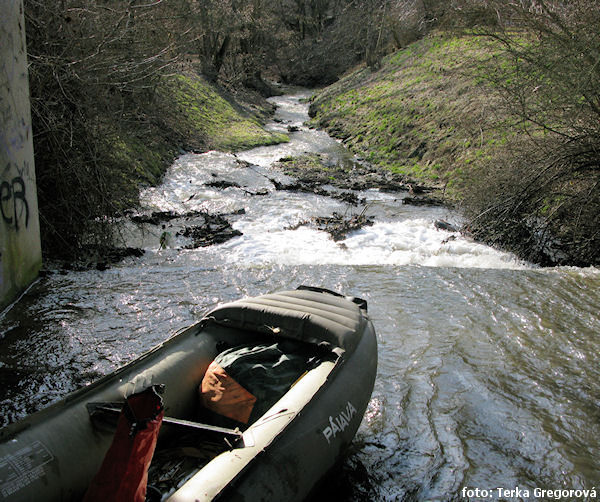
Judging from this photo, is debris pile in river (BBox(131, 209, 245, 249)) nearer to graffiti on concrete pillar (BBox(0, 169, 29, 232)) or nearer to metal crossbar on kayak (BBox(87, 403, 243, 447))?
graffiti on concrete pillar (BBox(0, 169, 29, 232))

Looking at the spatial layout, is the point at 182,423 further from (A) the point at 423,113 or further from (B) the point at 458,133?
(A) the point at 423,113

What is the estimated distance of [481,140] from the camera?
12.5 m

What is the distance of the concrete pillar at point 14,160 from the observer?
483cm

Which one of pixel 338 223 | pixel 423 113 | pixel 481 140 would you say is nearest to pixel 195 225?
pixel 338 223

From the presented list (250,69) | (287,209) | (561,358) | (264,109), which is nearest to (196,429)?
(561,358)

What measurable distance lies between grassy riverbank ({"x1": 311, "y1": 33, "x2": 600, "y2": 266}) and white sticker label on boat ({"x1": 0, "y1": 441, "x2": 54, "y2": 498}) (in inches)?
301

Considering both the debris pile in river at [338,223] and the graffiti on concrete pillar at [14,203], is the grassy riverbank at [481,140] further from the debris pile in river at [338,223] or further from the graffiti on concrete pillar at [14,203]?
the graffiti on concrete pillar at [14,203]

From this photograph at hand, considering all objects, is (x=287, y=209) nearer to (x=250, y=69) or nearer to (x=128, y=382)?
(x=128, y=382)

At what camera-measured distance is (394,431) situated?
3.92 m

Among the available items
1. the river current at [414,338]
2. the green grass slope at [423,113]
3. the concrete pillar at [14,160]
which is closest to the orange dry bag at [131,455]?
the river current at [414,338]

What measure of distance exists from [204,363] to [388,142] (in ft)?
47.2

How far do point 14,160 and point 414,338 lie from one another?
4.62 meters

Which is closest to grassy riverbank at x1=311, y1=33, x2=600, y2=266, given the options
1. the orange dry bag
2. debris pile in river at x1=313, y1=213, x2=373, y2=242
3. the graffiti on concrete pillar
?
debris pile in river at x1=313, y1=213, x2=373, y2=242

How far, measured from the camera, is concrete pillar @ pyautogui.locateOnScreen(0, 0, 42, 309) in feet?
15.8
